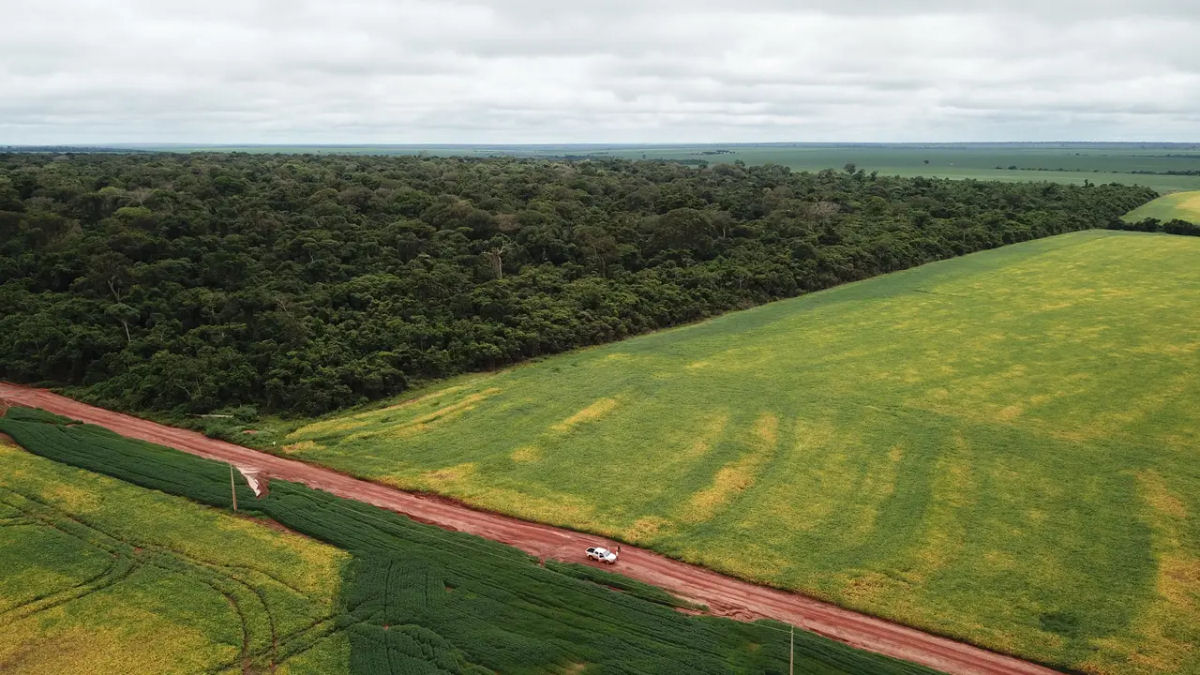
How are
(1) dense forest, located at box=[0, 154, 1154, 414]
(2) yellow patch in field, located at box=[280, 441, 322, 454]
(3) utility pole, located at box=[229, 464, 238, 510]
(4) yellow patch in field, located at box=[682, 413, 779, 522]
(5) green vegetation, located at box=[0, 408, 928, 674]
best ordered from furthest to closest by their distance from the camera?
(1) dense forest, located at box=[0, 154, 1154, 414]
(2) yellow patch in field, located at box=[280, 441, 322, 454]
(3) utility pole, located at box=[229, 464, 238, 510]
(4) yellow patch in field, located at box=[682, 413, 779, 522]
(5) green vegetation, located at box=[0, 408, 928, 674]

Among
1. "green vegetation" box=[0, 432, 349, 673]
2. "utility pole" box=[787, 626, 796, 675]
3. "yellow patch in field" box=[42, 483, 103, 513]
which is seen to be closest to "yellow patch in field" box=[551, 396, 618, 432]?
"green vegetation" box=[0, 432, 349, 673]

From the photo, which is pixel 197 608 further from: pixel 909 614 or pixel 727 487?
pixel 909 614

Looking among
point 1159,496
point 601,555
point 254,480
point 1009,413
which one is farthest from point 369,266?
point 1159,496

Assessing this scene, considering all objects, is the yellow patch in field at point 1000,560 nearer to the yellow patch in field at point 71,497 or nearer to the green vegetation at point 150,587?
the green vegetation at point 150,587

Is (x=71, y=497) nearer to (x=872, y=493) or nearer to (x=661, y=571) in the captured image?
(x=661, y=571)

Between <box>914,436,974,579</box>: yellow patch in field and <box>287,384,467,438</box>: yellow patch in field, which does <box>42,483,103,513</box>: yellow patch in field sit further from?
<box>914,436,974,579</box>: yellow patch in field

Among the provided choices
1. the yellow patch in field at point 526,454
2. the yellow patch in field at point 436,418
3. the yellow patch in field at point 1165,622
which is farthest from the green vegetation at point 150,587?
the yellow patch in field at point 1165,622

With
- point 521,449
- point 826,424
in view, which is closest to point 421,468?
point 521,449
